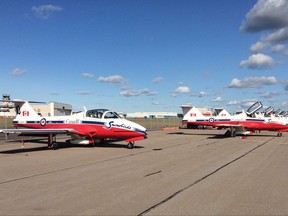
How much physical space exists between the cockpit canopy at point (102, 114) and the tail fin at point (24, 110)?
5.05 m

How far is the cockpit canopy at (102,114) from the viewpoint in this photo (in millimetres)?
18481

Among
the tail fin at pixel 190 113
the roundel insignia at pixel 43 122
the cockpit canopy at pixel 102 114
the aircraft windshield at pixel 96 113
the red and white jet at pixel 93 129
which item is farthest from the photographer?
the tail fin at pixel 190 113

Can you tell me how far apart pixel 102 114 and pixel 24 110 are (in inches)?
263

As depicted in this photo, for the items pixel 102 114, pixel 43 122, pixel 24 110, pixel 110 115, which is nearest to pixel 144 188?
pixel 110 115

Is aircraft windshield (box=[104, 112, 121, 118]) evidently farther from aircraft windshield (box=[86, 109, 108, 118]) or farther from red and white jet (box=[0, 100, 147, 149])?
aircraft windshield (box=[86, 109, 108, 118])

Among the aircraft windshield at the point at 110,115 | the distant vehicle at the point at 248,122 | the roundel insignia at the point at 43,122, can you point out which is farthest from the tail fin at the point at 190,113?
the roundel insignia at the point at 43,122

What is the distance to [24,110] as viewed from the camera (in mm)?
22016

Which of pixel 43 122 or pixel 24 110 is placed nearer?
pixel 43 122

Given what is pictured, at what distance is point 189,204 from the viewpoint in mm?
6027

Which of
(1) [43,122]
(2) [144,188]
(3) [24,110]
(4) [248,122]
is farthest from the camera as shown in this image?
(4) [248,122]

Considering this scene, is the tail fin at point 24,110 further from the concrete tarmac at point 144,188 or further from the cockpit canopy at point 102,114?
the concrete tarmac at point 144,188

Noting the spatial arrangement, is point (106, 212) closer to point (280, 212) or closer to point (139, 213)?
point (139, 213)

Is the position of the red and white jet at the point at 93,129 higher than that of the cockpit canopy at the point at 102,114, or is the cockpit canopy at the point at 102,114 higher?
the cockpit canopy at the point at 102,114

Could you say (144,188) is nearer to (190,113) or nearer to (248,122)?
(248,122)
